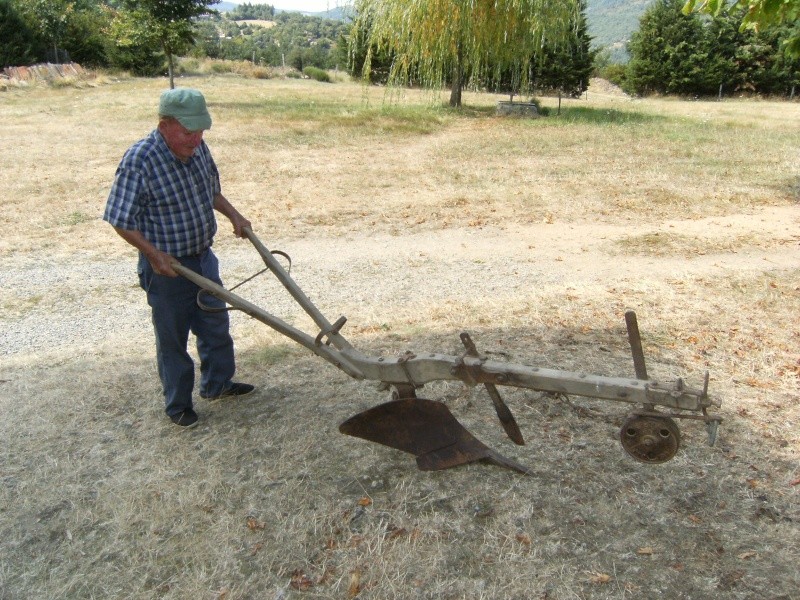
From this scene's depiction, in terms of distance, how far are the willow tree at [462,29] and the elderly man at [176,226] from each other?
14.2m

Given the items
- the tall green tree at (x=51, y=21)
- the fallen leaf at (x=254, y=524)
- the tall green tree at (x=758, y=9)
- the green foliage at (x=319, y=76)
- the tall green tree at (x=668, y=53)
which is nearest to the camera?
the fallen leaf at (x=254, y=524)

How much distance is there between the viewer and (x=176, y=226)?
155 inches

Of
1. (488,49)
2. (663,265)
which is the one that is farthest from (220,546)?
(488,49)

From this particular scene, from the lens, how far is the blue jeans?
4051 mm

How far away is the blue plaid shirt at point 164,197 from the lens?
3.70 meters

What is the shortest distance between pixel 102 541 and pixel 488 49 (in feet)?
53.6

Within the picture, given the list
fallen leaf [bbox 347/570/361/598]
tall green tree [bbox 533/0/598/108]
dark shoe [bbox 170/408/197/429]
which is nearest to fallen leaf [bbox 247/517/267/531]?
fallen leaf [bbox 347/570/361/598]

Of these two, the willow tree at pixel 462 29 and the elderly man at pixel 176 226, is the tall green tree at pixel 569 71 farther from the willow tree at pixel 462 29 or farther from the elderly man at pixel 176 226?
the elderly man at pixel 176 226

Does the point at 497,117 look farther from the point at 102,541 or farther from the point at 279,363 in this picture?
the point at 102,541

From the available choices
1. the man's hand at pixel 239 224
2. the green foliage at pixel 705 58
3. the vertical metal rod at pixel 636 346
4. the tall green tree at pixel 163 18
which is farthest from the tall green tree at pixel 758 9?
the green foliage at pixel 705 58

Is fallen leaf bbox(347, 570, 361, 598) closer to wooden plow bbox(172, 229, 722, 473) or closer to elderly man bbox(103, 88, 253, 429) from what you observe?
wooden plow bbox(172, 229, 722, 473)

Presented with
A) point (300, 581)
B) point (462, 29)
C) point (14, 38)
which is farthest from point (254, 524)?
point (14, 38)

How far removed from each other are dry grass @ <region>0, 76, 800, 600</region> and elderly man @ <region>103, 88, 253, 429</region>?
0.37 metres

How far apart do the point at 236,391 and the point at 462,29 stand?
574 inches
